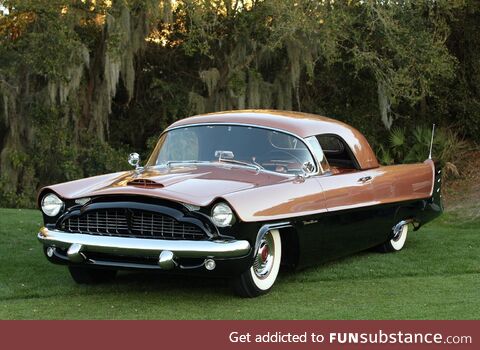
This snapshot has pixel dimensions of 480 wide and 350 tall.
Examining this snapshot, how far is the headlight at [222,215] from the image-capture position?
554 centimetres

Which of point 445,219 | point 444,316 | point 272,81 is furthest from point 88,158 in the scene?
point 444,316

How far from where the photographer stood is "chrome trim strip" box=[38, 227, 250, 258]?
5.49 metres

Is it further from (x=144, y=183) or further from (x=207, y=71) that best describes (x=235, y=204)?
(x=207, y=71)

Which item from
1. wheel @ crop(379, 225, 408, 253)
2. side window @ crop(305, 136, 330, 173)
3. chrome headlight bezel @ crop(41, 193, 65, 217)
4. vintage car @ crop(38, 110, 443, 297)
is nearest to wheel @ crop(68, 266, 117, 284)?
vintage car @ crop(38, 110, 443, 297)

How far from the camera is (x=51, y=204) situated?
6.18m

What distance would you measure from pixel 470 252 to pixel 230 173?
3314mm

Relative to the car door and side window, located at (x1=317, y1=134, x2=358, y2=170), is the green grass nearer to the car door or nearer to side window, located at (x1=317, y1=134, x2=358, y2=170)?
the car door

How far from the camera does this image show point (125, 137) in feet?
69.7

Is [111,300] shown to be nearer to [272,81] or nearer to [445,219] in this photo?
[445,219]

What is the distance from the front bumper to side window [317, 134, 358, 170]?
244 centimetres

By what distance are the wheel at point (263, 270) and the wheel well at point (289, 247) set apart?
113 mm

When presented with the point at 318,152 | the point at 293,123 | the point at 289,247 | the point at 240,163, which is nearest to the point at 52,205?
the point at 240,163

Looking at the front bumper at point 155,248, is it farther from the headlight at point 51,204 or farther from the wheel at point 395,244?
the wheel at point 395,244

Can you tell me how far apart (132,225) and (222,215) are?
2.42ft
